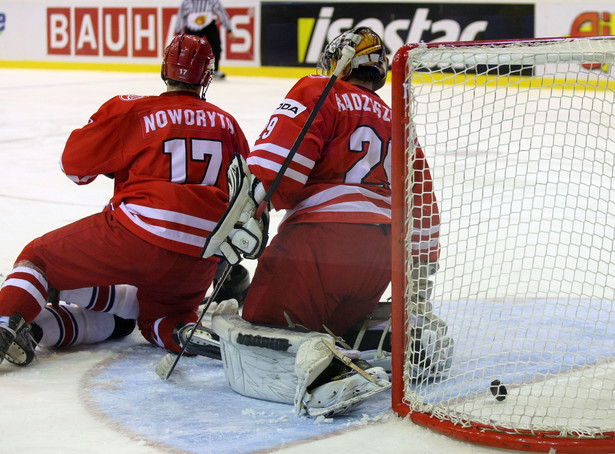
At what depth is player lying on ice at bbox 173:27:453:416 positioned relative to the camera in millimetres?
2256

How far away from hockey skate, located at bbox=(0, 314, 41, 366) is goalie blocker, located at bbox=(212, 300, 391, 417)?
531mm

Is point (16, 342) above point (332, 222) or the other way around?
the other way around

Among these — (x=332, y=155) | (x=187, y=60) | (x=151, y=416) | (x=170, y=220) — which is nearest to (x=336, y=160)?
(x=332, y=155)

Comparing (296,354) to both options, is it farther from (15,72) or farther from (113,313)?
(15,72)

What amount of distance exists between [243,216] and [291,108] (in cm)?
30

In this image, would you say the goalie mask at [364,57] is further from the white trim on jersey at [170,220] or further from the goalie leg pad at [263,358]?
the goalie leg pad at [263,358]

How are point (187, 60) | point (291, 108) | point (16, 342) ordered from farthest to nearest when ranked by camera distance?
point (187, 60), point (16, 342), point (291, 108)

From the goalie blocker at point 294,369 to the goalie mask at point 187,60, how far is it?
79cm

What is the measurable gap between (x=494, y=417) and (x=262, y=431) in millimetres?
547

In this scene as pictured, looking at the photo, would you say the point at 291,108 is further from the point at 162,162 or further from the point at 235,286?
the point at 235,286

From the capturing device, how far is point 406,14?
37.0 ft

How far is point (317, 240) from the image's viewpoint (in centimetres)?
242

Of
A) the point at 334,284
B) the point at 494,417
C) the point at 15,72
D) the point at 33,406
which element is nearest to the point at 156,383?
the point at 33,406

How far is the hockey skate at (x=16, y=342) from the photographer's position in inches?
96.8
